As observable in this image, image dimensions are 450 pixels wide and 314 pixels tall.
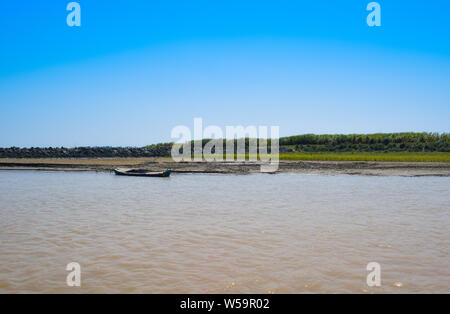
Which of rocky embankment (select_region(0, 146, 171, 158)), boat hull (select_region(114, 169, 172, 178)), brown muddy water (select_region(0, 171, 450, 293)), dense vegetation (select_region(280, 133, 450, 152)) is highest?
dense vegetation (select_region(280, 133, 450, 152))

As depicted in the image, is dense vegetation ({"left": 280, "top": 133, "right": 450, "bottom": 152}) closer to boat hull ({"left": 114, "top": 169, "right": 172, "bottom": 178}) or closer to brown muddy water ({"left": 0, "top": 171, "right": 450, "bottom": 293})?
boat hull ({"left": 114, "top": 169, "right": 172, "bottom": 178})

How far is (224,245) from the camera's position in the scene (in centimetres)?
779

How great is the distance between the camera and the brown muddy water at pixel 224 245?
225 inches

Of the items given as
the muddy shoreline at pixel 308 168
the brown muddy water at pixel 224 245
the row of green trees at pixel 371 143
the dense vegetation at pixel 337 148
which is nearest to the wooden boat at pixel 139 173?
the muddy shoreline at pixel 308 168

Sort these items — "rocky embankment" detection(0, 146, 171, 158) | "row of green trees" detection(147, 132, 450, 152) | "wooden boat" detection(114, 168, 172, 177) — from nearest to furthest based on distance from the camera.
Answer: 1. "wooden boat" detection(114, 168, 172, 177)
2. "rocky embankment" detection(0, 146, 171, 158)
3. "row of green trees" detection(147, 132, 450, 152)

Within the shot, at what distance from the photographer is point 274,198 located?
15164 millimetres

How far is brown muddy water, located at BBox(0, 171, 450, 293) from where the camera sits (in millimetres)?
5711

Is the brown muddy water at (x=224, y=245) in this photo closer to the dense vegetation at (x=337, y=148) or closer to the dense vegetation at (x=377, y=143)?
the dense vegetation at (x=337, y=148)

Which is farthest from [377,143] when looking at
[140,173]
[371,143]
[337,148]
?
[140,173]

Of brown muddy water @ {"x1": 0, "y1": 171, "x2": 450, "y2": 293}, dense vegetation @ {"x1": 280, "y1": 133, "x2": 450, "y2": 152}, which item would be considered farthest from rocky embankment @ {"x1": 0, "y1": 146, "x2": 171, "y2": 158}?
brown muddy water @ {"x1": 0, "y1": 171, "x2": 450, "y2": 293}

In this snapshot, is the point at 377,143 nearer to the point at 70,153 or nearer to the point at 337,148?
the point at 337,148
